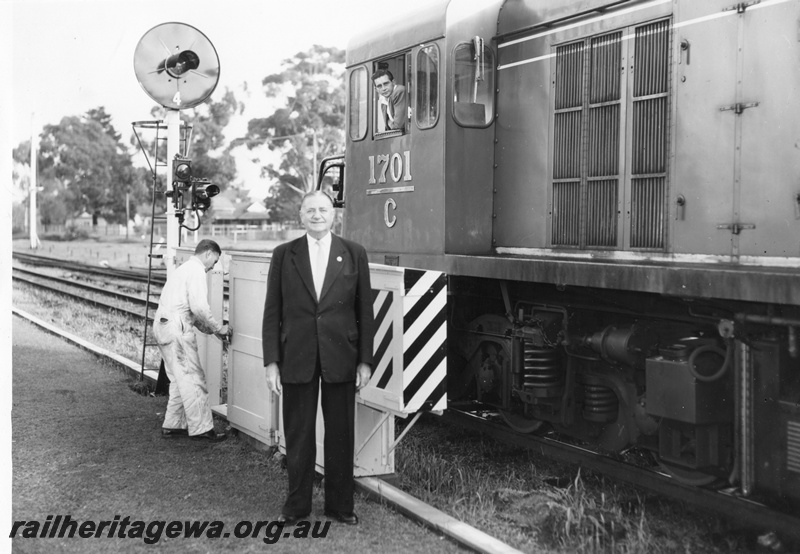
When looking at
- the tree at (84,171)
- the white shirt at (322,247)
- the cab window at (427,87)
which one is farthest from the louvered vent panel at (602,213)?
the tree at (84,171)

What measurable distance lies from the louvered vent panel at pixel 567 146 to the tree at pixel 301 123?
3329 centimetres

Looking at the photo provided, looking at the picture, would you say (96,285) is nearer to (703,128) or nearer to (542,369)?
(542,369)

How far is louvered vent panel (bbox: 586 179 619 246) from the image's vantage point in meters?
5.97

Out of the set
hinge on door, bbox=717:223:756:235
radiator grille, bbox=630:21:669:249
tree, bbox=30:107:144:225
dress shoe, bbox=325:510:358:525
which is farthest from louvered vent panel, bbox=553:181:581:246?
tree, bbox=30:107:144:225

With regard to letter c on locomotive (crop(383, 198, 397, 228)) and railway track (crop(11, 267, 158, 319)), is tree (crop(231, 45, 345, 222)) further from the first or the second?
letter c on locomotive (crop(383, 198, 397, 228))

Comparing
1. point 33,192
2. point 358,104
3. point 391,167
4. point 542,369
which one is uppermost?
A: point 33,192

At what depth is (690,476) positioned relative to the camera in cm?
510

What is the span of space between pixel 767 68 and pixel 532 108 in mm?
2119

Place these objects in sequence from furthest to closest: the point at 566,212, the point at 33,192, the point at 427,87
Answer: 1. the point at 33,192
2. the point at 427,87
3. the point at 566,212

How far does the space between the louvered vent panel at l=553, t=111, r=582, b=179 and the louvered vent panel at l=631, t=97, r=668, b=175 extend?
58cm

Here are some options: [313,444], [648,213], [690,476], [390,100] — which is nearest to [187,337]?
[313,444]

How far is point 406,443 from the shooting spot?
691 centimetres

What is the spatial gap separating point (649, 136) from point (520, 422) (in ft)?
8.24

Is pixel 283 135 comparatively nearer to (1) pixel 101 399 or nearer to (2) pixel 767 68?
(1) pixel 101 399
